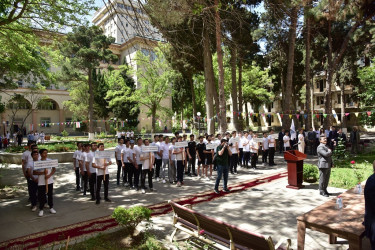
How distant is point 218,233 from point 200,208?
296 cm

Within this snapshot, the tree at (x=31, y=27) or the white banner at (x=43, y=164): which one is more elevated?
the tree at (x=31, y=27)

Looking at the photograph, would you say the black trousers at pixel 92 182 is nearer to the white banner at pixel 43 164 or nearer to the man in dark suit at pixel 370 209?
the white banner at pixel 43 164

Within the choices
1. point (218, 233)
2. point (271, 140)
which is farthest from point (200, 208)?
point (271, 140)

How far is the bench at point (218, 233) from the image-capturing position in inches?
146

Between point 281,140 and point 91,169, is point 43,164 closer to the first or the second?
point 91,169

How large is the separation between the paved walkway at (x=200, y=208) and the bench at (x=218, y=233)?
0.58m

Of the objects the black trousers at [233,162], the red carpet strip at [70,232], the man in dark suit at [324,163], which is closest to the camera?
the red carpet strip at [70,232]

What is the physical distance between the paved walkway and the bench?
58 cm

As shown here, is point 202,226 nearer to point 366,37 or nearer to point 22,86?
point 366,37

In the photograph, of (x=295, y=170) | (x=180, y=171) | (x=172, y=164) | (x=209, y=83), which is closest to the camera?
(x=295, y=170)

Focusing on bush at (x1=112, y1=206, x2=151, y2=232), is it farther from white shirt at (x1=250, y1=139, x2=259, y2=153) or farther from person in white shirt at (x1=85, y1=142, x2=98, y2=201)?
white shirt at (x1=250, y1=139, x2=259, y2=153)

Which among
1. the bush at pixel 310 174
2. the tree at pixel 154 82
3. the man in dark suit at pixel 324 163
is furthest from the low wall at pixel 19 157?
the man in dark suit at pixel 324 163

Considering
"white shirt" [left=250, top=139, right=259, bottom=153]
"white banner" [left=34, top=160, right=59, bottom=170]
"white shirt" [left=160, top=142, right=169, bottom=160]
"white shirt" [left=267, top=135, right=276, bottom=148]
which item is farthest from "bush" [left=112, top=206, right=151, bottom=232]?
"white shirt" [left=267, top=135, right=276, bottom=148]

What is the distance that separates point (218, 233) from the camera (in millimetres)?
4496
